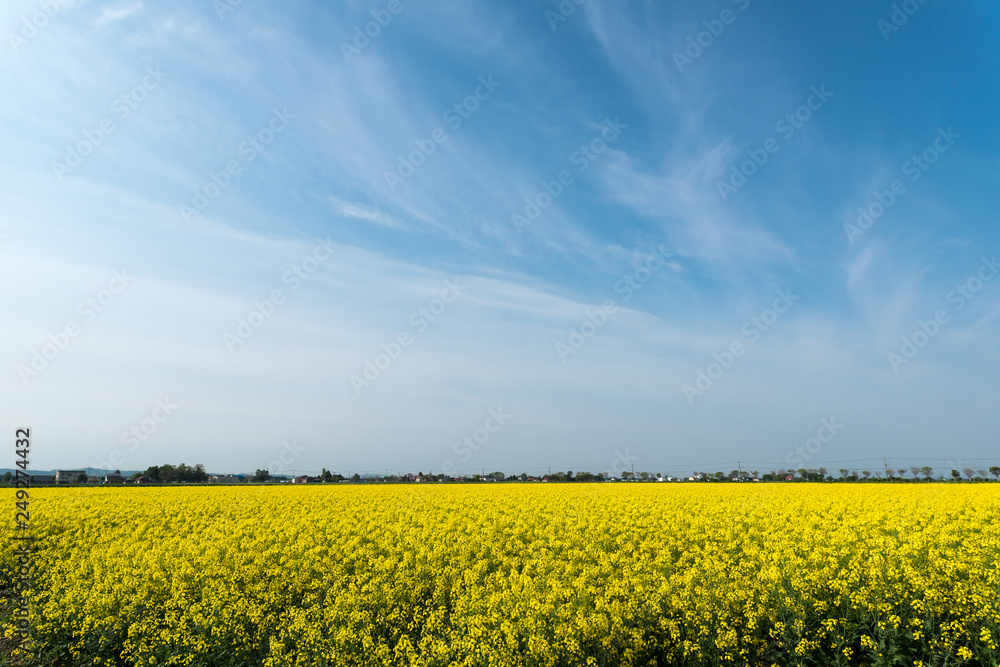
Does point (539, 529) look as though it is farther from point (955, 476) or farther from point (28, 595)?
point (955, 476)

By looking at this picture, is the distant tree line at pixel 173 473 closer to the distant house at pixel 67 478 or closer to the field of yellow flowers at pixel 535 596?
the distant house at pixel 67 478

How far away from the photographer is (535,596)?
335 inches

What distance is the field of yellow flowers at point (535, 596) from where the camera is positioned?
7.71 m

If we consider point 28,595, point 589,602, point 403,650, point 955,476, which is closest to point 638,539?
point 589,602

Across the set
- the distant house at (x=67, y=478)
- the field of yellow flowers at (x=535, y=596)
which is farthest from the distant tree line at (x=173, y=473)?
the field of yellow flowers at (x=535, y=596)

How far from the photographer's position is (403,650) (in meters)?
7.52

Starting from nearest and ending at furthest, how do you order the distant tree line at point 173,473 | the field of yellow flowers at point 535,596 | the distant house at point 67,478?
1. the field of yellow flowers at point 535,596
2. the distant house at point 67,478
3. the distant tree line at point 173,473

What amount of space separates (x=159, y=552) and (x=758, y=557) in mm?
13877

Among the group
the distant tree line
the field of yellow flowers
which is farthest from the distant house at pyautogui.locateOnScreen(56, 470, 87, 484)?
the field of yellow flowers

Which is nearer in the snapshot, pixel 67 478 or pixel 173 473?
pixel 67 478

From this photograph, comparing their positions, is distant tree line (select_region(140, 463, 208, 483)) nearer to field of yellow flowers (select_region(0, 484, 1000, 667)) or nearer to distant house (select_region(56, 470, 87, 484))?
distant house (select_region(56, 470, 87, 484))

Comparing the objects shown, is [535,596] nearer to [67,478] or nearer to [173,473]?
[67,478]

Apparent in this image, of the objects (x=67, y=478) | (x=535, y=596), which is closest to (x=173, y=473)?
(x=67, y=478)

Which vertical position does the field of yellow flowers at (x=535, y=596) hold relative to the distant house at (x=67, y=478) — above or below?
above
